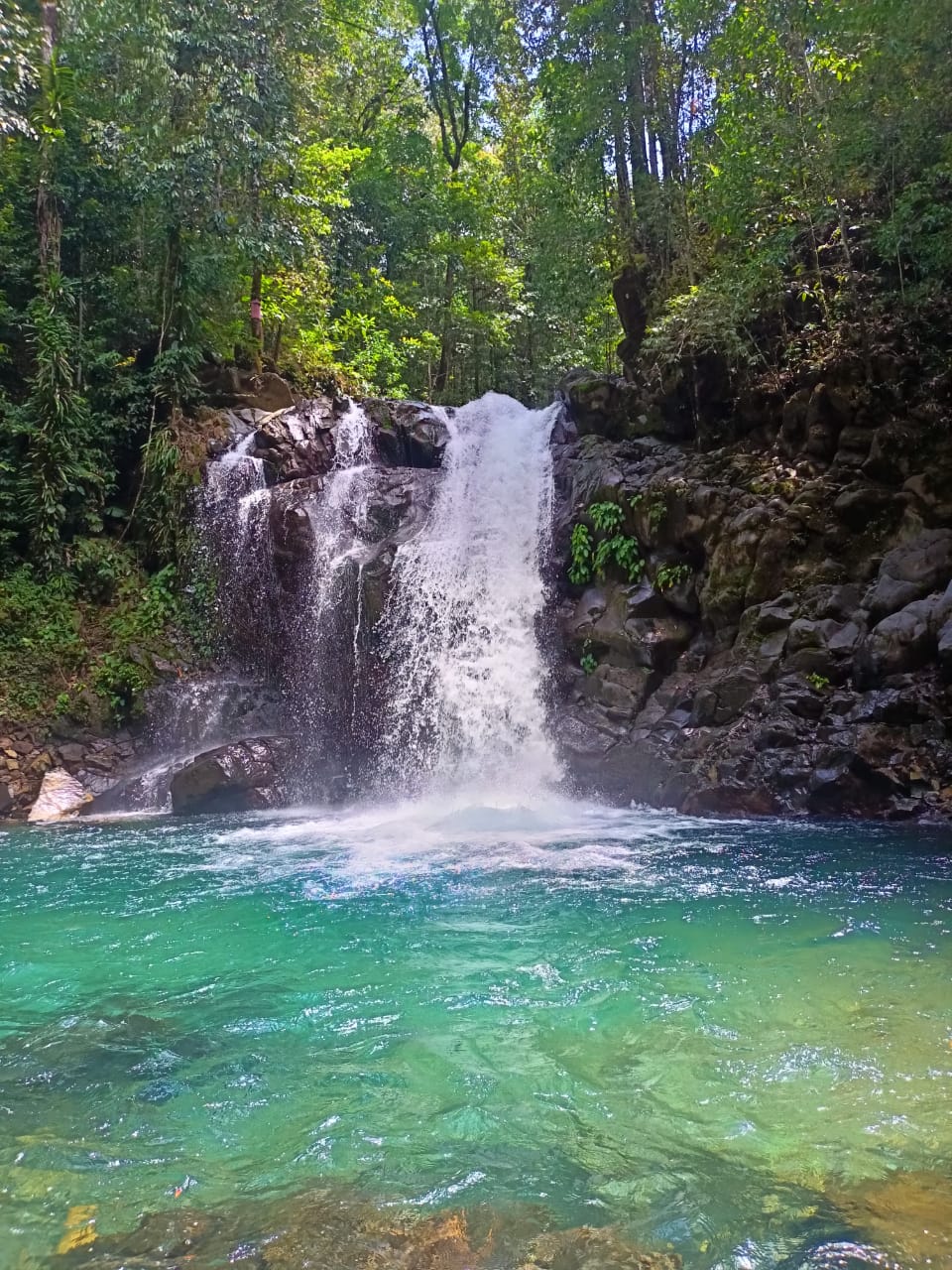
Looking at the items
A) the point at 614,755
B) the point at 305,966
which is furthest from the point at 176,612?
the point at 305,966

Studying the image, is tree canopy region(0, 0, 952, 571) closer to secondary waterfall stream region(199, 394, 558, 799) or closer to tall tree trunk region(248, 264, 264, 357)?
tall tree trunk region(248, 264, 264, 357)

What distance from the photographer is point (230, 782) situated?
12516 mm

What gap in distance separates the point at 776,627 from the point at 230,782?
8.44 metres

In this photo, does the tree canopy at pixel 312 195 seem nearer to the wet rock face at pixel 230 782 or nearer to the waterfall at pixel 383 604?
the waterfall at pixel 383 604

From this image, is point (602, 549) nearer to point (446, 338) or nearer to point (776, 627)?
point (776, 627)

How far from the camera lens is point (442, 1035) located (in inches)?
167

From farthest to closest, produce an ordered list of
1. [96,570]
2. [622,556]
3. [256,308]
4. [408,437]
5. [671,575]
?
[256,308]
[408,437]
[96,570]
[622,556]
[671,575]

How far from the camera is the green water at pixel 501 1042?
289cm

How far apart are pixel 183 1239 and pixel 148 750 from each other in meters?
12.6

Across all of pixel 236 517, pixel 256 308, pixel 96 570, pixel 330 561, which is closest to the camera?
pixel 330 561

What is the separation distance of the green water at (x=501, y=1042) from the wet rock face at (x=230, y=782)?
4.62 metres

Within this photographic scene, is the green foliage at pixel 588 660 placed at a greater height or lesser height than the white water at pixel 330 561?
lesser

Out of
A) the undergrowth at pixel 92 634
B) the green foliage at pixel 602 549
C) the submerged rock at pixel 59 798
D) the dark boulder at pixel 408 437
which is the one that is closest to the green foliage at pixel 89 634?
the undergrowth at pixel 92 634

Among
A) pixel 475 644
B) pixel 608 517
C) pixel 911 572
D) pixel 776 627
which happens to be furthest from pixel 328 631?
pixel 911 572
